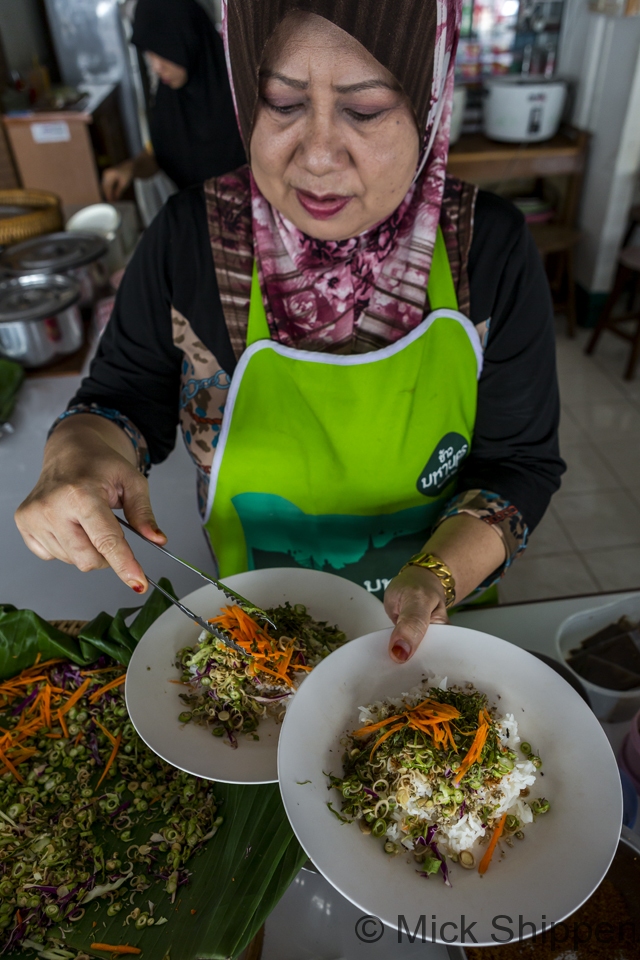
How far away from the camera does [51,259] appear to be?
6.77 feet

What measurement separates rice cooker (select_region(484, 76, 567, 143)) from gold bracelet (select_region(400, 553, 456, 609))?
3867 mm

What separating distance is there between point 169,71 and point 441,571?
8.87ft

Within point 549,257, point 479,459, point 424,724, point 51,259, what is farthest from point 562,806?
point 549,257

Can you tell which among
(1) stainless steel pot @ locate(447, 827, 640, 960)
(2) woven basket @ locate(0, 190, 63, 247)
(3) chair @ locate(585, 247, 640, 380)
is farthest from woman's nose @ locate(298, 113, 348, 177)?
(3) chair @ locate(585, 247, 640, 380)

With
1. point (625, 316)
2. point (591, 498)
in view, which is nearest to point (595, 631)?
point (591, 498)

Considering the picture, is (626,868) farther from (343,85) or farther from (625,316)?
(625,316)

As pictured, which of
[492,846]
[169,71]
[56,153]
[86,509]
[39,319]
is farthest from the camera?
[56,153]

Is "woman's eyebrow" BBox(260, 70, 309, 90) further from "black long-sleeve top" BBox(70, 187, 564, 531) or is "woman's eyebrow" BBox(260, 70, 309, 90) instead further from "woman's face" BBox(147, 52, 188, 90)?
"woman's face" BBox(147, 52, 188, 90)

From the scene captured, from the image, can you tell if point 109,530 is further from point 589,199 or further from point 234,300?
point 589,199

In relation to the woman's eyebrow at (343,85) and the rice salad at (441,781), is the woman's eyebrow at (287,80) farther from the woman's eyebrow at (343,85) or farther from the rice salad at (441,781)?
the rice salad at (441,781)

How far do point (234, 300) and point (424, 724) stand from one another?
74cm

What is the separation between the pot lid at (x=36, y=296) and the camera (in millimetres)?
1813

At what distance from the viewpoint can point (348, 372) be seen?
1.08 meters

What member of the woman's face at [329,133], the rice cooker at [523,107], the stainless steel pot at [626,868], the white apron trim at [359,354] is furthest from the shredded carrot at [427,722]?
the rice cooker at [523,107]
